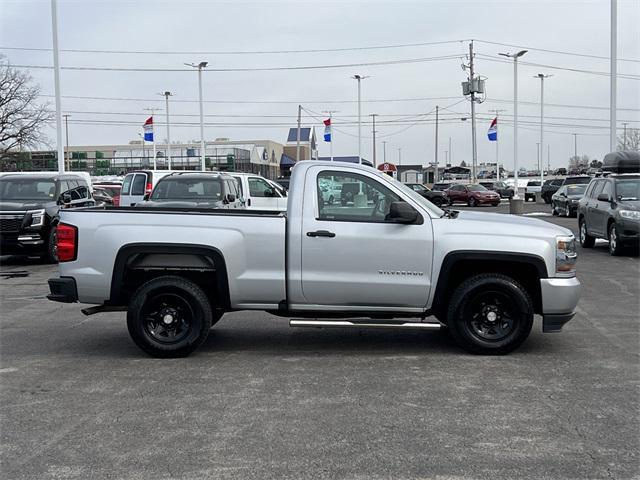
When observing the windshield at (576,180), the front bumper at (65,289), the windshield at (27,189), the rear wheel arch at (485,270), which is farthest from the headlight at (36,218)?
the windshield at (576,180)

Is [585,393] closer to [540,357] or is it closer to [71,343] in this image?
[540,357]

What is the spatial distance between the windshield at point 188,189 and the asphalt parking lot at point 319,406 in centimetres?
714

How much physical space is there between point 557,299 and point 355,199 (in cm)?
220

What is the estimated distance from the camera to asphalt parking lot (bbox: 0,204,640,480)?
13.9 feet

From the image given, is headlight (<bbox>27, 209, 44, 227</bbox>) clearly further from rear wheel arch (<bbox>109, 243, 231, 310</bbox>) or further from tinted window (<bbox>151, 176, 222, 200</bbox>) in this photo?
rear wheel arch (<bbox>109, 243, 231, 310</bbox>)

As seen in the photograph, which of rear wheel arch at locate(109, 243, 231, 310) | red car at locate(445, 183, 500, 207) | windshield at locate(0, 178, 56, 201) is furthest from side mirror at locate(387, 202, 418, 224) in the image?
red car at locate(445, 183, 500, 207)

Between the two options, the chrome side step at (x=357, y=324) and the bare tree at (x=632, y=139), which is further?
the bare tree at (x=632, y=139)

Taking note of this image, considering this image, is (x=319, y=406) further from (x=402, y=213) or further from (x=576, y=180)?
(x=576, y=180)

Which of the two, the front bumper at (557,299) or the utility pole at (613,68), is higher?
the utility pole at (613,68)

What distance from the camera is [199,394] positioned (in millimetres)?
5617

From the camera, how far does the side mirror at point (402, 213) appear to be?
6.49 metres

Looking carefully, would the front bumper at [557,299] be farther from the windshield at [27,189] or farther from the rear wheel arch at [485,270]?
the windshield at [27,189]

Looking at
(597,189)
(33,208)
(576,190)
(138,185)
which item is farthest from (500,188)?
(33,208)

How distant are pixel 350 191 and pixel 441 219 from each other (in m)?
0.94
